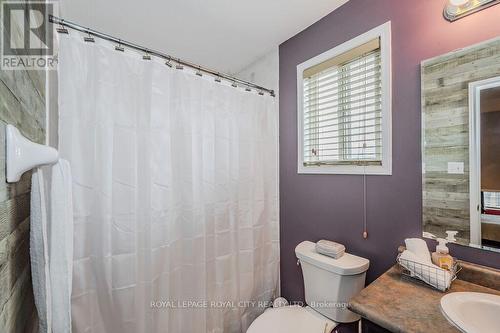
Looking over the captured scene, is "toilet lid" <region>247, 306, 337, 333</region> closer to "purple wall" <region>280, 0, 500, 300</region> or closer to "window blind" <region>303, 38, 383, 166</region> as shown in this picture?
"purple wall" <region>280, 0, 500, 300</region>

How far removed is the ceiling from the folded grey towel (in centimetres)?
153

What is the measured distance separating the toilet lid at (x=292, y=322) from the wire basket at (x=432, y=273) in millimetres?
589


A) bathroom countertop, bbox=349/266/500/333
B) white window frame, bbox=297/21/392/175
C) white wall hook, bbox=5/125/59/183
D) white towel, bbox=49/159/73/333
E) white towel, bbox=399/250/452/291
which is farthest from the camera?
white window frame, bbox=297/21/392/175

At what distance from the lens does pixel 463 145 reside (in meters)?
1.02

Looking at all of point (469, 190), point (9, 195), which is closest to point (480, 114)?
point (469, 190)

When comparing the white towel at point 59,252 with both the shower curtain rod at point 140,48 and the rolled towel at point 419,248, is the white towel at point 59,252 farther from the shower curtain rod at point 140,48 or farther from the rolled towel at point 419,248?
the rolled towel at point 419,248

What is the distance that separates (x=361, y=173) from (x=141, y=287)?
143 cm

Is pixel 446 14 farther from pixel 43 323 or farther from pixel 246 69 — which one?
pixel 43 323

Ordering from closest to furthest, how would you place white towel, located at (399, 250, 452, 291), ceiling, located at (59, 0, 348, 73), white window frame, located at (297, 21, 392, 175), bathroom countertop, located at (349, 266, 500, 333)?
bathroom countertop, located at (349, 266, 500, 333) < white towel, located at (399, 250, 452, 291) < white window frame, located at (297, 21, 392, 175) < ceiling, located at (59, 0, 348, 73)

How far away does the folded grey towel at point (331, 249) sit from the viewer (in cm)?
133

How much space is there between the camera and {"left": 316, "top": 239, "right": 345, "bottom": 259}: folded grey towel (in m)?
1.33

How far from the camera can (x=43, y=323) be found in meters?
0.58

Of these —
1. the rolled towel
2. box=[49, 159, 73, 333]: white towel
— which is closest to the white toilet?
the rolled towel

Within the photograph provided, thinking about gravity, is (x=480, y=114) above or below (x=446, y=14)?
below
